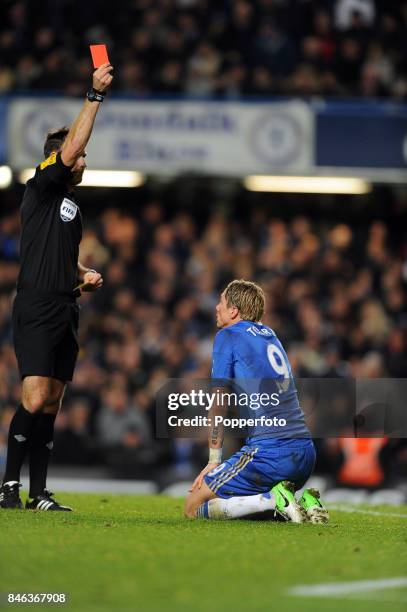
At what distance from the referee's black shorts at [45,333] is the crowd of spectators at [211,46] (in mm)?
11020

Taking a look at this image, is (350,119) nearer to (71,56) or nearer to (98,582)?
(71,56)

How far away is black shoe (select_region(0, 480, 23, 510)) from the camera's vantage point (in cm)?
658

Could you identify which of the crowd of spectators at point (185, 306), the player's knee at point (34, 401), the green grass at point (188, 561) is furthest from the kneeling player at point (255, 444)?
the crowd of spectators at point (185, 306)

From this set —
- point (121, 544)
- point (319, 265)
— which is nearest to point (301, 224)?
point (319, 265)

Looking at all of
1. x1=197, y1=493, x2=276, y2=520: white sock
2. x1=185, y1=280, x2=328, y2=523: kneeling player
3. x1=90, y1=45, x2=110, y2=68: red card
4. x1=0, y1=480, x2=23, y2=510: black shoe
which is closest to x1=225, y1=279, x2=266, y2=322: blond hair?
x1=185, y1=280, x2=328, y2=523: kneeling player

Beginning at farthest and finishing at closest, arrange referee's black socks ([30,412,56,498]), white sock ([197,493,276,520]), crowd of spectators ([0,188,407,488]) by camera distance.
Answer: crowd of spectators ([0,188,407,488]) < referee's black socks ([30,412,56,498]) < white sock ([197,493,276,520])

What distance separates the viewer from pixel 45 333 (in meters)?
6.59

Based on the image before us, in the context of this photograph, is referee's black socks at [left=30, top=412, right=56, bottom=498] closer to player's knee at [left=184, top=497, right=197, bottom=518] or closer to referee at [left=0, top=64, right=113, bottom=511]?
referee at [left=0, top=64, right=113, bottom=511]

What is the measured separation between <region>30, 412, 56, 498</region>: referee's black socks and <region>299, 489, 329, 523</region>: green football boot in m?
1.43

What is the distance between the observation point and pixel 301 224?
1780cm

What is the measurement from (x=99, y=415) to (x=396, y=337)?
399 cm

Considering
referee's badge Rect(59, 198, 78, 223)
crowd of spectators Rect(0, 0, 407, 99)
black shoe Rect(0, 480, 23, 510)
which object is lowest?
black shoe Rect(0, 480, 23, 510)

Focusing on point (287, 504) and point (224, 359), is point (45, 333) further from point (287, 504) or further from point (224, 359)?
point (287, 504)

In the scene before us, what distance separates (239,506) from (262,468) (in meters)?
0.25
